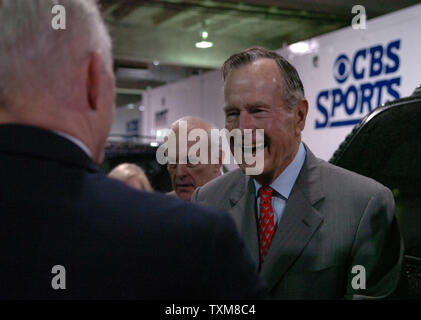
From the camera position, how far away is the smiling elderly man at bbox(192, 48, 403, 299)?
1438 mm

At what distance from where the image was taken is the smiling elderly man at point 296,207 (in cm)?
144

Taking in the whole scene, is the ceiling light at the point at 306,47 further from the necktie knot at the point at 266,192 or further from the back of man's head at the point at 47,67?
the back of man's head at the point at 47,67

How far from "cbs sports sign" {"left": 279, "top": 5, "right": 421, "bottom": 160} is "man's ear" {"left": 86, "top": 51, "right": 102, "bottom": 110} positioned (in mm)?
3681

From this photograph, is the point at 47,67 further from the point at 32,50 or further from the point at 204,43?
the point at 204,43

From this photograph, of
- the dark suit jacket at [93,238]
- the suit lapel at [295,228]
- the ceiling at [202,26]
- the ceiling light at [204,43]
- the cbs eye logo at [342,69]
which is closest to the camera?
the dark suit jacket at [93,238]

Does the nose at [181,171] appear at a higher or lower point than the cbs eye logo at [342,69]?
lower

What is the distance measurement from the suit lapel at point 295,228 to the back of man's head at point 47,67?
0.80 metres

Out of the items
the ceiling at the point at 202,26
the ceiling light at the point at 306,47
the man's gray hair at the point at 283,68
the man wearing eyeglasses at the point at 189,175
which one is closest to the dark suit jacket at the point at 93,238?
the man's gray hair at the point at 283,68

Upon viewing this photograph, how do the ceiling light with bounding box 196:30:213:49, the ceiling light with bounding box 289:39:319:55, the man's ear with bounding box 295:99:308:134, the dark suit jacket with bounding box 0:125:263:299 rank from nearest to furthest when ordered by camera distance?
the dark suit jacket with bounding box 0:125:263:299
the man's ear with bounding box 295:99:308:134
the ceiling light with bounding box 289:39:319:55
the ceiling light with bounding box 196:30:213:49

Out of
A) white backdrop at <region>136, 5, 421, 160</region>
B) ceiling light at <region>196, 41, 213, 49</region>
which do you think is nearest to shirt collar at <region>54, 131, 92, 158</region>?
white backdrop at <region>136, 5, 421, 160</region>

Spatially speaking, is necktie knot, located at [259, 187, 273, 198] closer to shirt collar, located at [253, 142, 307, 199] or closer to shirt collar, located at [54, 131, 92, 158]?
shirt collar, located at [253, 142, 307, 199]

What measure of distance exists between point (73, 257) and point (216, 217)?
0.67 ft

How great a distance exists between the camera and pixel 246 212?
1.59 m

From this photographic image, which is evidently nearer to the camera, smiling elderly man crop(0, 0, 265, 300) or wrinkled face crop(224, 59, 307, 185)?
smiling elderly man crop(0, 0, 265, 300)
